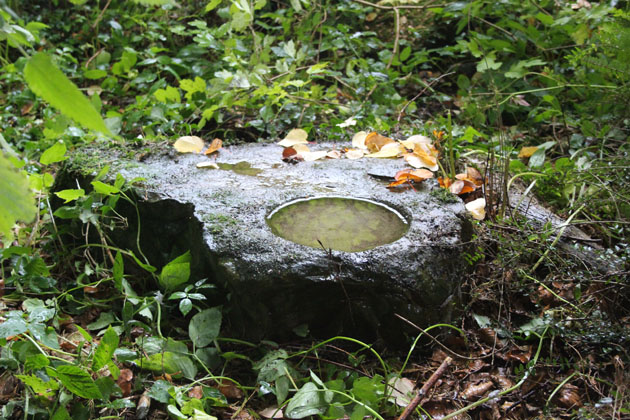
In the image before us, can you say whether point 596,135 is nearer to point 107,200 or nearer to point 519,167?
point 519,167

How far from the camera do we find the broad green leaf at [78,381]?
1.52 metres

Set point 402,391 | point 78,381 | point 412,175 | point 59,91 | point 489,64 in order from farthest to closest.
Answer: point 489,64 → point 412,175 → point 402,391 → point 78,381 → point 59,91

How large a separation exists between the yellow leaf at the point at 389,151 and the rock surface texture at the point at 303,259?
1.10 ft

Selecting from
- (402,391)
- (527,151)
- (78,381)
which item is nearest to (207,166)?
(78,381)

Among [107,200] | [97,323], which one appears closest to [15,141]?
[107,200]

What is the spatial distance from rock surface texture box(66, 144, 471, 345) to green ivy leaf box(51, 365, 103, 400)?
0.55m

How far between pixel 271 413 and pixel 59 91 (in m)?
1.40

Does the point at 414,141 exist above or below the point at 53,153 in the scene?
below

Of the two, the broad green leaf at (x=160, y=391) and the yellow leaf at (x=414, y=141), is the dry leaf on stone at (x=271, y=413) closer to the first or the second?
the broad green leaf at (x=160, y=391)

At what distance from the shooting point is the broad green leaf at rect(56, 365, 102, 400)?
1522 mm

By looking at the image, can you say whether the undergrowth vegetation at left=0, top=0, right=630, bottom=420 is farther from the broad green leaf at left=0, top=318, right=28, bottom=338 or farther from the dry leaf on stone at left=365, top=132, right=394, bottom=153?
the dry leaf on stone at left=365, top=132, right=394, bottom=153

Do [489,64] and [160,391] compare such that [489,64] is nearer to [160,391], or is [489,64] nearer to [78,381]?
[160,391]

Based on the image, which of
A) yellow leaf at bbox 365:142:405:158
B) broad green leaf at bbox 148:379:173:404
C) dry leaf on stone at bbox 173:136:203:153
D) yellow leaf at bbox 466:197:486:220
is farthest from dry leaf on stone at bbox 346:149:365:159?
broad green leaf at bbox 148:379:173:404

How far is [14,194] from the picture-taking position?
1.76 feet
